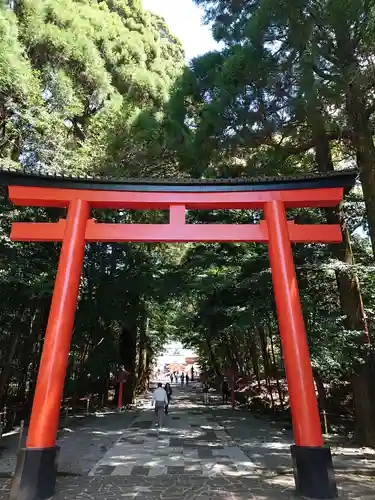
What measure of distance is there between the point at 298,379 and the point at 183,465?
2.86 m

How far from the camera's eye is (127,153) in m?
10.6

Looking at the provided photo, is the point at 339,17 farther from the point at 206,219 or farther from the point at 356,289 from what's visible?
the point at 206,219

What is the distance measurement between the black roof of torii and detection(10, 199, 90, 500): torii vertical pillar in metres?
0.41

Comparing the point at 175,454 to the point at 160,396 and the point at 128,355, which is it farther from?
the point at 128,355

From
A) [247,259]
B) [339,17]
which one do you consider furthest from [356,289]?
[339,17]

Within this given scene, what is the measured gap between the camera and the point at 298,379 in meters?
5.14

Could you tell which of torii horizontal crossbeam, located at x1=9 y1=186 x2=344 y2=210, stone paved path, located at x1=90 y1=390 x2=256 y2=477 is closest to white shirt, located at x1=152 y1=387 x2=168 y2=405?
stone paved path, located at x1=90 y1=390 x2=256 y2=477

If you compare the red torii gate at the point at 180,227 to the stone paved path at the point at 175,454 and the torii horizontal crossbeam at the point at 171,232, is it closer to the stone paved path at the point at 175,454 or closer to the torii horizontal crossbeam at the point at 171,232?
the torii horizontal crossbeam at the point at 171,232

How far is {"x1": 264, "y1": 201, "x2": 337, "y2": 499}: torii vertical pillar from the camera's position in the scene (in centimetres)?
467

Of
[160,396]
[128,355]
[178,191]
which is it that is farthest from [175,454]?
[128,355]

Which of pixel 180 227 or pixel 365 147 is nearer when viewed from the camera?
pixel 180 227

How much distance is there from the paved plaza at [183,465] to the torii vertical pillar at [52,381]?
468mm

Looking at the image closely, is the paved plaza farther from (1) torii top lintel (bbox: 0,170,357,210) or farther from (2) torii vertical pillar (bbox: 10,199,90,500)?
(1) torii top lintel (bbox: 0,170,357,210)

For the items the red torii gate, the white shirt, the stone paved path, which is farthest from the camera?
the white shirt
